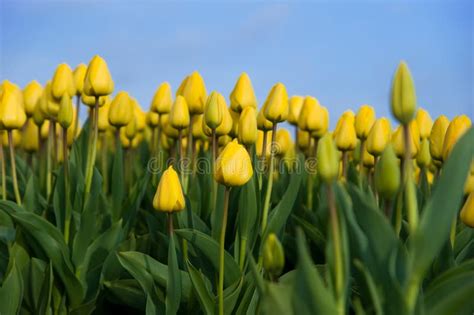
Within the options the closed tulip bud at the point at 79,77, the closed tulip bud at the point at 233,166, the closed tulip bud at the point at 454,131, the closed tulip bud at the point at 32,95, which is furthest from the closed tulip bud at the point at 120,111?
the closed tulip bud at the point at 454,131

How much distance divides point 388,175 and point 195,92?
1.94 m

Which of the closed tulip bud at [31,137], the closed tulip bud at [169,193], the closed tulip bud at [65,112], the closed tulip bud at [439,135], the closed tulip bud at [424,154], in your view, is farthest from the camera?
the closed tulip bud at [31,137]

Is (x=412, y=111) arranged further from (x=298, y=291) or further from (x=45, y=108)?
(x=45, y=108)

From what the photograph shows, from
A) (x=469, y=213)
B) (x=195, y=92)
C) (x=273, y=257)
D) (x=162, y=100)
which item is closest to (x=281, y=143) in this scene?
(x=162, y=100)

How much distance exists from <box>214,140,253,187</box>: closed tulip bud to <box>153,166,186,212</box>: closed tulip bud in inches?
11.3

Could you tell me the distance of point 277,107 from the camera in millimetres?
2881

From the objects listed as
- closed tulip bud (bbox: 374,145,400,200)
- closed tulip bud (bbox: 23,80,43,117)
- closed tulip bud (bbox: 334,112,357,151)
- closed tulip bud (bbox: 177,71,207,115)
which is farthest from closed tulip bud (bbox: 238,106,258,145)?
closed tulip bud (bbox: 23,80,43,117)

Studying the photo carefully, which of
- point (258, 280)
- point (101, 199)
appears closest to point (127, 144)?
point (101, 199)

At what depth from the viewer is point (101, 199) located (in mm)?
3602

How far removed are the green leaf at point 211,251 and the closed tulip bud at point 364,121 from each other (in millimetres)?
1406

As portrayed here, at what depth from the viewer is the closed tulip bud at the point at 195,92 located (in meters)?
3.30

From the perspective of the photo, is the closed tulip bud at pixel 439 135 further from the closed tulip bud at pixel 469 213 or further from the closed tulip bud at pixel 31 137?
the closed tulip bud at pixel 31 137

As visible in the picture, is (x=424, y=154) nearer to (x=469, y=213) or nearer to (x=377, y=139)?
(x=377, y=139)

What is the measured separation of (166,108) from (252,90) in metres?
0.99
